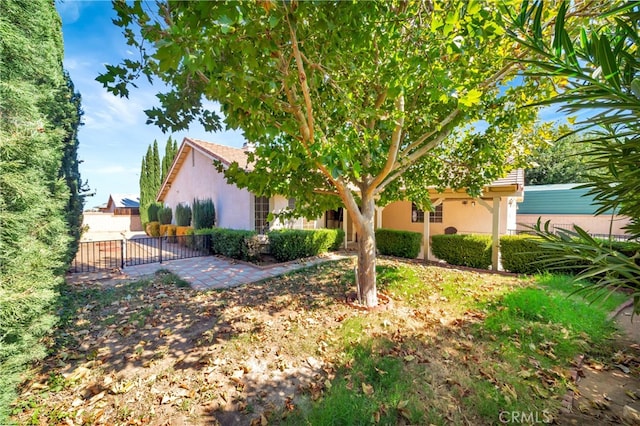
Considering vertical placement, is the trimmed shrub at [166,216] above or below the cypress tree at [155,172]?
below

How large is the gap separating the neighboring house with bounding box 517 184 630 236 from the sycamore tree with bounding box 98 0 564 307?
627 inches

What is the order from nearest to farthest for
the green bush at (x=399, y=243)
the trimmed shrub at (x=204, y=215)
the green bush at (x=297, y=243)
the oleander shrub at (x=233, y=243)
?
the oleander shrub at (x=233, y=243)
the green bush at (x=297, y=243)
the green bush at (x=399, y=243)
the trimmed shrub at (x=204, y=215)

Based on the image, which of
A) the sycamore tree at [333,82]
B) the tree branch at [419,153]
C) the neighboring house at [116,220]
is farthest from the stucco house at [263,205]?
the neighboring house at [116,220]

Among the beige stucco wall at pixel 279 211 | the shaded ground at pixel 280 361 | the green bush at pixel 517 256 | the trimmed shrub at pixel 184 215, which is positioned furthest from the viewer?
the trimmed shrub at pixel 184 215

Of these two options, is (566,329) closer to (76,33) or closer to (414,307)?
(414,307)

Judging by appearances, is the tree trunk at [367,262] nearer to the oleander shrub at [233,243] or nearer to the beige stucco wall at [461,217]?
the oleander shrub at [233,243]

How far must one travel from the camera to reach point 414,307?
5.12m

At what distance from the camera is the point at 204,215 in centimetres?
1283

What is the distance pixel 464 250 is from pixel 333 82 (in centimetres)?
808

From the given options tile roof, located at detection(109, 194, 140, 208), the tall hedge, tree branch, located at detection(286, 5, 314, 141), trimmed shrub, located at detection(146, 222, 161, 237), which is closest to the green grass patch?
the tall hedge

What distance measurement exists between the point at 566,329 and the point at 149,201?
87.5 feet

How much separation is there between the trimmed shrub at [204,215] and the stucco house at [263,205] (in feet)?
1.02

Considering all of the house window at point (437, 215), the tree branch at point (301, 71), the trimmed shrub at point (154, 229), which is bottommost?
the trimmed shrub at point (154, 229)

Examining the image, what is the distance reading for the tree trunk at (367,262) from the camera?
5113 mm
